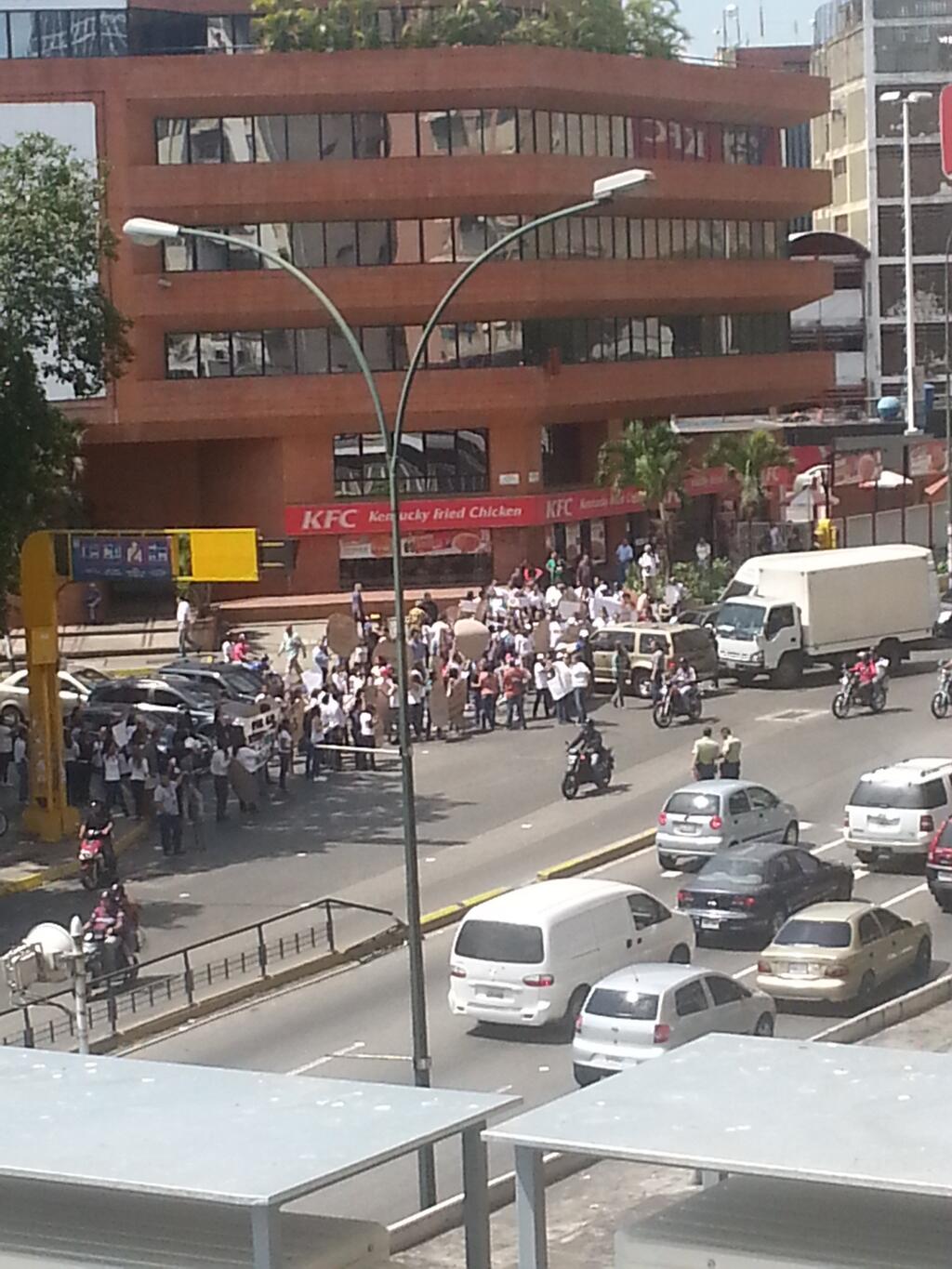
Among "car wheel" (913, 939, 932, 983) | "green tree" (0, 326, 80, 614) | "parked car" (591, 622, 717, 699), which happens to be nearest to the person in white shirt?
"parked car" (591, 622, 717, 699)

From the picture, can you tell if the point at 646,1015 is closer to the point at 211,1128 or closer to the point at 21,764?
the point at 211,1128

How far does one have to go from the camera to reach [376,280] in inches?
2121

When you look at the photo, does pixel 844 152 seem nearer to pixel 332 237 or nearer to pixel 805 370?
pixel 805 370

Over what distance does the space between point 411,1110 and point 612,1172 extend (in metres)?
7.06

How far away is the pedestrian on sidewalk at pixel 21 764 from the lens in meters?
34.1

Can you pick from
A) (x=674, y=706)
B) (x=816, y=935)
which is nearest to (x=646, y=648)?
(x=674, y=706)

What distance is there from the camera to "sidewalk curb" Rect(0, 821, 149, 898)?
2950cm

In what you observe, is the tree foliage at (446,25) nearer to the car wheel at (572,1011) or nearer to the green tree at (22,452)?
the green tree at (22,452)

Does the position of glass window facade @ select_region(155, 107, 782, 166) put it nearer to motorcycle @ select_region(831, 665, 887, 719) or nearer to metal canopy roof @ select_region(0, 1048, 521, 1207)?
motorcycle @ select_region(831, 665, 887, 719)

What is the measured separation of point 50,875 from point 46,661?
3.56 meters

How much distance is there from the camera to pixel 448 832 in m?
31.8

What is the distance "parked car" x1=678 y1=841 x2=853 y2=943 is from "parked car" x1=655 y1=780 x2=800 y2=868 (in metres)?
2.32

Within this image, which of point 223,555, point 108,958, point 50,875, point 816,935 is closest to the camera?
point 816,935

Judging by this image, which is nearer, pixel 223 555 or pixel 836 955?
pixel 836 955
